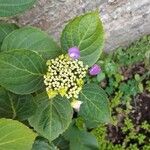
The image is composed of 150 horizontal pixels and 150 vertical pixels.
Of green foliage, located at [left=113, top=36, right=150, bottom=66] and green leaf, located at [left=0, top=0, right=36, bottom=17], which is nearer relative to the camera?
green leaf, located at [left=0, top=0, right=36, bottom=17]

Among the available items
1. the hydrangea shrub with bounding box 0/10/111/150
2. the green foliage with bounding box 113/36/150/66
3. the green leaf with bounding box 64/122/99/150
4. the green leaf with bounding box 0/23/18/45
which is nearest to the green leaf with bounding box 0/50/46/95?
the hydrangea shrub with bounding box 0/10/111/150

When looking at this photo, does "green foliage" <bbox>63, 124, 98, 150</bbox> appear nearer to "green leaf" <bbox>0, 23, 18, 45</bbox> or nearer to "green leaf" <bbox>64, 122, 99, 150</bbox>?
"green leaf" <bbox>64, 122, 99, 150</bbox>

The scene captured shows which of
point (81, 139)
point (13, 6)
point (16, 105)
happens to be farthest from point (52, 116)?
point (81, 139)

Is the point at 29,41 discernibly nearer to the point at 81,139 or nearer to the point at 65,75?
the point at 65,75

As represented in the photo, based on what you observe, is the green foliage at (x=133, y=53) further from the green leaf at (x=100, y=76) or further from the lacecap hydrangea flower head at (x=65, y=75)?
the lacecap hydrangea flower head at (x=65, y=75)

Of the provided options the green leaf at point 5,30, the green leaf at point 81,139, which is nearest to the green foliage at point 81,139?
the green leaf at point 81,139

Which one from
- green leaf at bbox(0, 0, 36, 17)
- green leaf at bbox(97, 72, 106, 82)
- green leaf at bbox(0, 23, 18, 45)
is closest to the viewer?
green leaf at bbox(0, 0, 36, 17)
